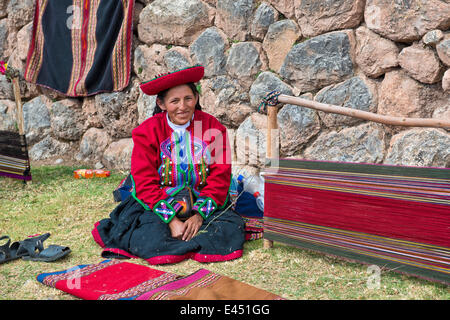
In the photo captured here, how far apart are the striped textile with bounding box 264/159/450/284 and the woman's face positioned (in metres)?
0.61

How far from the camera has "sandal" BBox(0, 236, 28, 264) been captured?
2454 millimetres

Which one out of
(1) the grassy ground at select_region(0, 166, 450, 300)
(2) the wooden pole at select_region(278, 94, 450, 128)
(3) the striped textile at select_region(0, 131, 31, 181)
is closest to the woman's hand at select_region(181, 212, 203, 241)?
(1) the grassy ground at select_region(0, 166, 450, 300)

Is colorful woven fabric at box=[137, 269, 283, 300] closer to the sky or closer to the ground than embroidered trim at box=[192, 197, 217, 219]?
closer to the ground

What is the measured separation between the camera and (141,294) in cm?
192

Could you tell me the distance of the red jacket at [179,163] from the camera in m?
2.66

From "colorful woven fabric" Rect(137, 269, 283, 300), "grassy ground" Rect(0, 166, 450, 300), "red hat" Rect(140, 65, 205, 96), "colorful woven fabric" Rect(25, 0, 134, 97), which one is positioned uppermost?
"colorful woven fabric" Rect(25, 0, 134, 97)

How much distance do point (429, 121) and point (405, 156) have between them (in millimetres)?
984

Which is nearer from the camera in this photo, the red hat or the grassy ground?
the grassy ground

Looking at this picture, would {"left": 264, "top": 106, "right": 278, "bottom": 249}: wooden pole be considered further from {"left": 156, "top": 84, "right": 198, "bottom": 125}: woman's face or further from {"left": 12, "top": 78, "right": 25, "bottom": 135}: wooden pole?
{"left": 12, "top": 78, "right": 25, "bottom": 135}: wooden pole

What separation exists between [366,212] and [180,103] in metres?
1.22

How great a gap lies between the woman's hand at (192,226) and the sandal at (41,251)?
696 millimetres

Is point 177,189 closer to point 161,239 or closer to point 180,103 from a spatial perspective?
point 161,239
